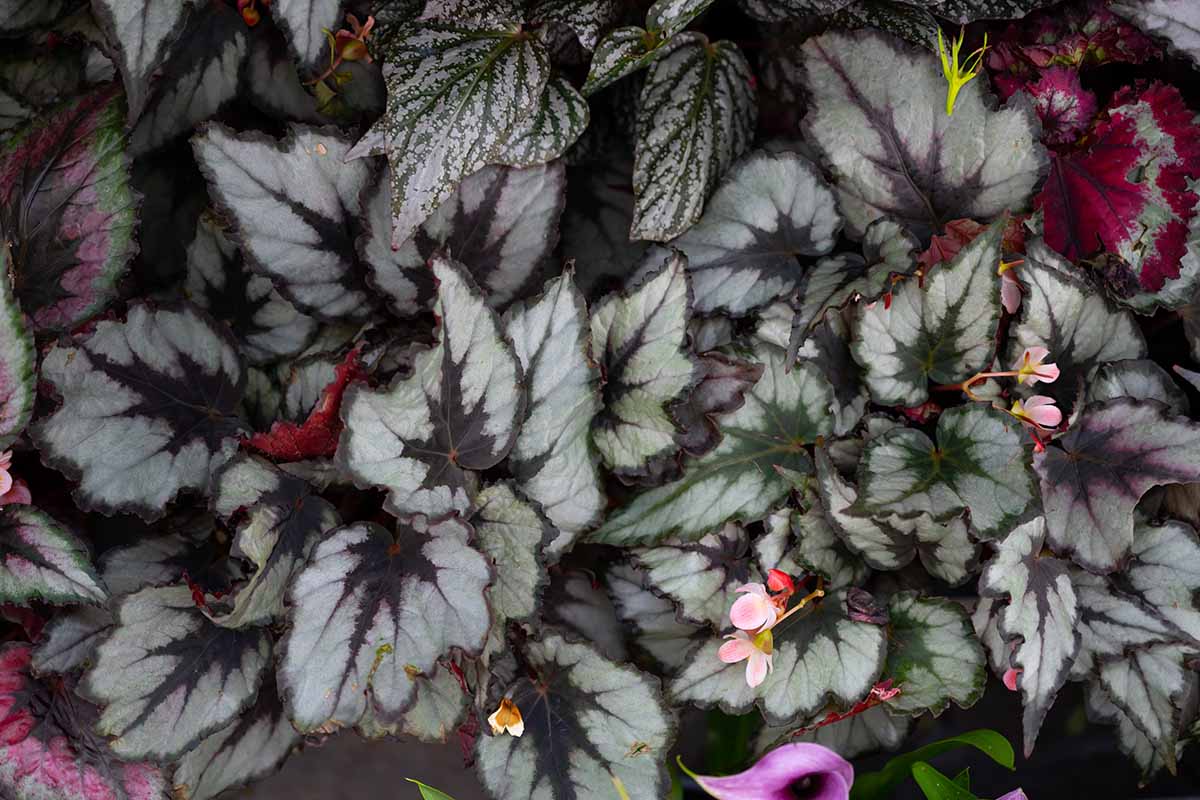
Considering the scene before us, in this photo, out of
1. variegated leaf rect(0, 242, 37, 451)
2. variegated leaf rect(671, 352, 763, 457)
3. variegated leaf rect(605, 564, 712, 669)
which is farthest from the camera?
variegated leaf rect(605, 564, 712, 669)

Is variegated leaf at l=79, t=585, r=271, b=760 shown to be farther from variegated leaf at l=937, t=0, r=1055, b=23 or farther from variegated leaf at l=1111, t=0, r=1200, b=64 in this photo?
variegated leaf at l=1111, t=0, r=1200, b=64

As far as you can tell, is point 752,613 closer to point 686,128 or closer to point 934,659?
point 934,659

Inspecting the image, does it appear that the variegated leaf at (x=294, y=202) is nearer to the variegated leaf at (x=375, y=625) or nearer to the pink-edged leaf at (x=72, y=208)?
the pink-edged leaf at (x=72, y=208)

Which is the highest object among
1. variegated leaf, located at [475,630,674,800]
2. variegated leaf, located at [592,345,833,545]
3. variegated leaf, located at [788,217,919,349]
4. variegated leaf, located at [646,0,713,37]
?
A: variegated leaf, located at [646,0,713,37]

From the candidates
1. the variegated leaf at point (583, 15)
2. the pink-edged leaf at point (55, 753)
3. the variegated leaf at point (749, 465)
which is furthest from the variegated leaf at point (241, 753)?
the variegated leaf at point (583, 15)

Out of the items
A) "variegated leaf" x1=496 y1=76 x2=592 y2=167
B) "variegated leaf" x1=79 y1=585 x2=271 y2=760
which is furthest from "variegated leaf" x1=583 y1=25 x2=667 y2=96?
"variegated leaf" x1=79 y1=585 x2=271 y2=760

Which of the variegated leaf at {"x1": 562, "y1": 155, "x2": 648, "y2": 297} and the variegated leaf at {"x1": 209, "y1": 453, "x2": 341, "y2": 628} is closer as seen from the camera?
the variegated leaf at {"x1": 209, "y1": 453, "x2": 341, "y2": 628}

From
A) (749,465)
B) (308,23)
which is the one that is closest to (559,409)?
(749,465)

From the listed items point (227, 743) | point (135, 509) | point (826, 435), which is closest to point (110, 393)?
point (135, 509)
